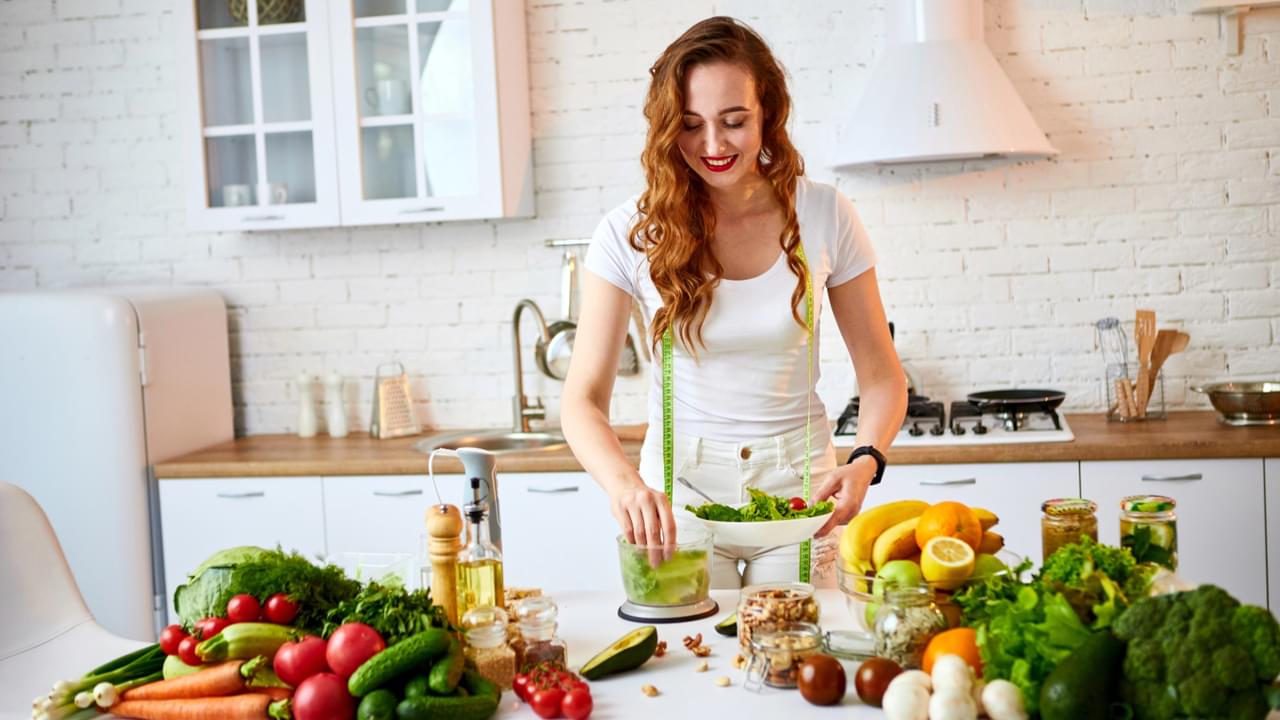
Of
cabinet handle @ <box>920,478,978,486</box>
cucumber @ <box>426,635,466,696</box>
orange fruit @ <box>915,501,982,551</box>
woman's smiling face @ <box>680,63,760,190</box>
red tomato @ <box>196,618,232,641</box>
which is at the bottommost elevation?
cabinet handle @ <box>920,478,978,486</box>

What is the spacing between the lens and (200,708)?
159 centimetres

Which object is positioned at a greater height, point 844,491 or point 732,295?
point 732,295

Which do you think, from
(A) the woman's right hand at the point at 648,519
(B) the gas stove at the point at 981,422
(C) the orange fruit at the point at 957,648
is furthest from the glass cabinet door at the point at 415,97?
(C) the orange fruit at the point at 957,648

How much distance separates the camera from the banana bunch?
5.51 ft

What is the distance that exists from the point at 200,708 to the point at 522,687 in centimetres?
40

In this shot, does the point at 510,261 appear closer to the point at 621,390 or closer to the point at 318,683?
the point at 621,390

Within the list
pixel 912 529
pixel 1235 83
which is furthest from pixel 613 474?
pixel 1235 83

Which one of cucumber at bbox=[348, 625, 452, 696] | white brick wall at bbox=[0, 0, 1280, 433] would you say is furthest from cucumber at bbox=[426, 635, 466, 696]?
white brick wall at bbox=[0, 0, 1280, 433]

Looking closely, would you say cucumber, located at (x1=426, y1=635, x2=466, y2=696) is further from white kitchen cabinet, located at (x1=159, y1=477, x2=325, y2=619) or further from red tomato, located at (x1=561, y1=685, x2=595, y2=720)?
white kitchen cabinet, located at (x1=159, y1=477, x2=325, y2=619)

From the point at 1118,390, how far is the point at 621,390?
60.2 inches

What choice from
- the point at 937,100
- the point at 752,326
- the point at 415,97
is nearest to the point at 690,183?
the point at 752,326

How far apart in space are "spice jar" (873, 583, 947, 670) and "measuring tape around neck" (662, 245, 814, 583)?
2.43 ft

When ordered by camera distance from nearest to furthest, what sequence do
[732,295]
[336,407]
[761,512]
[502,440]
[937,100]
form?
[761,512]
[732,295]
[937,100]
[502,440]
[336,407]

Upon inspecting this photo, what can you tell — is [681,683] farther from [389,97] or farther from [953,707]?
[389,97]
